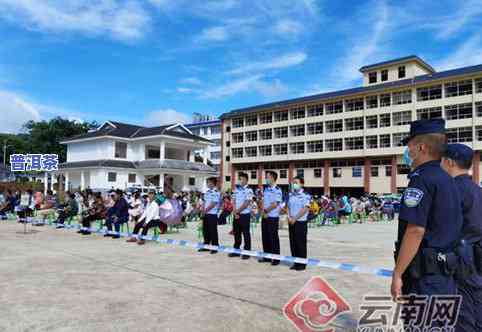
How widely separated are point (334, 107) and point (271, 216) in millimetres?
45810

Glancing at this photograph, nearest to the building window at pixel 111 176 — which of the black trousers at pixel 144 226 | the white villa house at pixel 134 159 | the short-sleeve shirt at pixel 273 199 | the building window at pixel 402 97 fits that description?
the white villa house at pixel 134 159

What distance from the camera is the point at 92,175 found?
40562 mm

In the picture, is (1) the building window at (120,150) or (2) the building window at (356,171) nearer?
(1) the building window at (120,150)

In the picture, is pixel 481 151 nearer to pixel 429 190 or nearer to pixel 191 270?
pixel 191 270

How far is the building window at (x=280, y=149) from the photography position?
5694 centimetres

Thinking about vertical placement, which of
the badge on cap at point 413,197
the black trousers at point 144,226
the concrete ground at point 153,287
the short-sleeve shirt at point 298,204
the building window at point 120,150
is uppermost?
the building window at point 120,150

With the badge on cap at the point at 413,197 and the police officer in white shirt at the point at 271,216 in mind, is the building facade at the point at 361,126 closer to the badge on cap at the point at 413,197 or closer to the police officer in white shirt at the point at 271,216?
the police officer in white shirt at the point at 271,216

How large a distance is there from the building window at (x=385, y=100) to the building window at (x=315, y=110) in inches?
314

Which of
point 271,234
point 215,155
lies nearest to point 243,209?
point 271,234

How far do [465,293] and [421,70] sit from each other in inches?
→ 2149

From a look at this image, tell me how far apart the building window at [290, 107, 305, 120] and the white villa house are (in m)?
16.3

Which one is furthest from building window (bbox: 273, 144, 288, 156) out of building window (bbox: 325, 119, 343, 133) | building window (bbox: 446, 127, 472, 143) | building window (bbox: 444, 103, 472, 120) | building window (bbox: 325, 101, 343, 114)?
building window (bbox: 446, 127, 472, 143)

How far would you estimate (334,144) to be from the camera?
52.1 metres

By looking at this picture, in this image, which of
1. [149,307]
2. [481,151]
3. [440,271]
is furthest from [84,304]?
[481,151]
